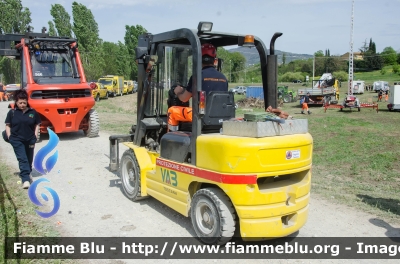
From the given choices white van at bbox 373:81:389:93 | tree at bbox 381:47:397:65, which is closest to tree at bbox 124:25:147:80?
white van at bbox 373:81:389:93

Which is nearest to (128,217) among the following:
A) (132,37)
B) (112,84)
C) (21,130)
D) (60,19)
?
(21,130)

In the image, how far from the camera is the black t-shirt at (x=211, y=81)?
15.8ft

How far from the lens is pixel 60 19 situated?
5034 centimetres

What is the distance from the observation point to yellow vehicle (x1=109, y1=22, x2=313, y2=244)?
13.5 ft

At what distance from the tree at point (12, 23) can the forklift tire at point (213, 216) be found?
47372 mm

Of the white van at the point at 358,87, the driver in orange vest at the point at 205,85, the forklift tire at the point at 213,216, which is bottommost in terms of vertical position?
the forklift tire at the point at 213,216

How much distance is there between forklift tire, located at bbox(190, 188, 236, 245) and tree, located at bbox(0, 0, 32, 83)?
4737cm

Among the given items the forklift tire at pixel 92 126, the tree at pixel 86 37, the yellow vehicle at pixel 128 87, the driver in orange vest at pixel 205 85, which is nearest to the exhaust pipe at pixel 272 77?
the driver in orange vest at pixel 205 85

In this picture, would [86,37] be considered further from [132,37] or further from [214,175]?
[214,175]

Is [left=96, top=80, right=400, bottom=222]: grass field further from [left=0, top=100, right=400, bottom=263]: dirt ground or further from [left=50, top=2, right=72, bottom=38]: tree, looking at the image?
[left=50, top=2, right=72, bottom=38]: tree

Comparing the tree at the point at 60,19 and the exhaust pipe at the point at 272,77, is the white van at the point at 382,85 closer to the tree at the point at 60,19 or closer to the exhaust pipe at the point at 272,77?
the tree at the point at 60,19

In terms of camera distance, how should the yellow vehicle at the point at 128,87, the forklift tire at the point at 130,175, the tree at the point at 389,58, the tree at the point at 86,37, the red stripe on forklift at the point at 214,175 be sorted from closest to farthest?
1. the red stripe on forklift at the point at 214,175
2. the forklift tire at the point at 130,175
3. the yellow vehicle at the point at 128,87
4. the tree at the point at 86,37
5. the tree at the point at 389,58

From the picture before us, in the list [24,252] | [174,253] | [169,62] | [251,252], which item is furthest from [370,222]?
[24,252]

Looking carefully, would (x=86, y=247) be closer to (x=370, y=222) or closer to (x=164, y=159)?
(x=164, y=159)
